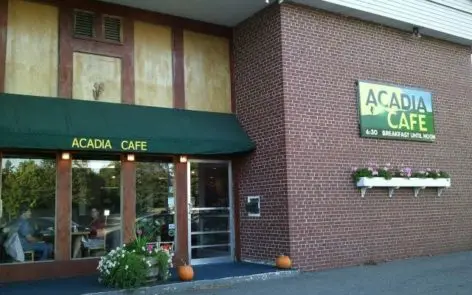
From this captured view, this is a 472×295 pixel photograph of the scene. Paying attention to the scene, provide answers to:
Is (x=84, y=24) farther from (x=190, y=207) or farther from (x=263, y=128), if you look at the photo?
(x=190, y=207)

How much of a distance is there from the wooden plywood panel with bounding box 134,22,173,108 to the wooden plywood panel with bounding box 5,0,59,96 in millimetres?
1764

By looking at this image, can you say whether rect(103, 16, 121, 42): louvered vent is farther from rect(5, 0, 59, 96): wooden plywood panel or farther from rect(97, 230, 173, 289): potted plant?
rect(97, 230, 173, 289): potted plant

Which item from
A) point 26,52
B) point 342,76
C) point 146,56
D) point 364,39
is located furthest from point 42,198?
point 364,39

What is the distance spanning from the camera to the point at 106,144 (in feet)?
33.6

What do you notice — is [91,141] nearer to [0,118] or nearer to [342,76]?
[0,118]

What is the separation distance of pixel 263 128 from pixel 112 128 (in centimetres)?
339

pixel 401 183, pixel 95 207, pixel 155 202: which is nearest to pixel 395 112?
pixel 401 183

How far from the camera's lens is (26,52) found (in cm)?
1056

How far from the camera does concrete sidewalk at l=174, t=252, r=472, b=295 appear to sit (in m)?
8.77

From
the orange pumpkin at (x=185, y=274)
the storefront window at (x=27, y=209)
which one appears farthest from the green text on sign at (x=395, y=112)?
the storefront window at (x=27, y=209)

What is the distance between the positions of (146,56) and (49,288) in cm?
540

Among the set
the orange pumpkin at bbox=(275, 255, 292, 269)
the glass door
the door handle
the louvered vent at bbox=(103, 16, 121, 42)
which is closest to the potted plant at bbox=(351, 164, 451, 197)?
the orange pumpkin at bbox=(275, 255, 292, 269)

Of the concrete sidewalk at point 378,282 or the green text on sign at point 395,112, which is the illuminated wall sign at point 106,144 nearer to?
the concrete sidewalk at point 378,282

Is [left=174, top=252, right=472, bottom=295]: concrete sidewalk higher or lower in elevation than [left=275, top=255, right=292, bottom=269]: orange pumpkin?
lower
